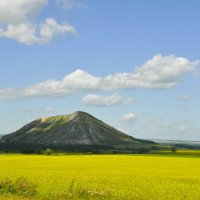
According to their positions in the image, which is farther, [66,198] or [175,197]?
[175,197]

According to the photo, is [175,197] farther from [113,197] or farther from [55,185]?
[55,185]

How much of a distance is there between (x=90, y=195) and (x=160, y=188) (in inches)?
459

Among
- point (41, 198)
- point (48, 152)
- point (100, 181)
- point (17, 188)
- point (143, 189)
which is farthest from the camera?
point (48, 152)

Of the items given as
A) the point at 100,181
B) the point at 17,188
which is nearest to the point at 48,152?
the point at 100,181

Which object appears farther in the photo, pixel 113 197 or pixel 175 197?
pixel 175 197

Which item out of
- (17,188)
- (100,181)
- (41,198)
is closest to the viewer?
(41,198)

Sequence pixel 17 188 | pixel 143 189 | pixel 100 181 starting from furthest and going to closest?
pixel 100 181 → pixel 143 189 → pixel 17 188

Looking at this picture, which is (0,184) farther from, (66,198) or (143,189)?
(143,189)

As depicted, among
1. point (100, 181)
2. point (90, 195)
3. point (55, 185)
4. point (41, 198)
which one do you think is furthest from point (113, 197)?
point (100, 181)

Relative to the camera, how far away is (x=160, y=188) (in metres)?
40.4

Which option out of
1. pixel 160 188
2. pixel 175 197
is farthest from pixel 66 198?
pixel 160 188

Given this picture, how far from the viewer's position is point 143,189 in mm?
38906

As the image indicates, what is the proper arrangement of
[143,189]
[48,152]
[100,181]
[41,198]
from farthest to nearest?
[48,152] → [100,181] → [143,189] → [41,198]

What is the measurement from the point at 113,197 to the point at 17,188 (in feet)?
24.6
